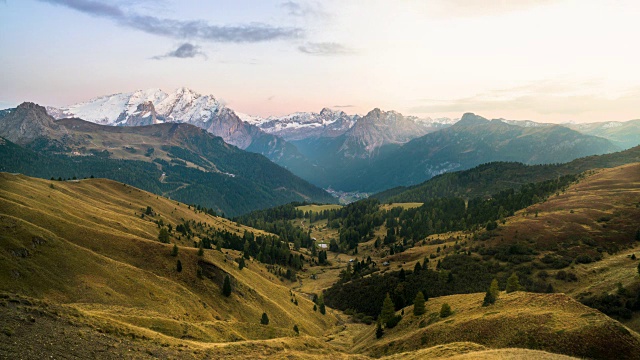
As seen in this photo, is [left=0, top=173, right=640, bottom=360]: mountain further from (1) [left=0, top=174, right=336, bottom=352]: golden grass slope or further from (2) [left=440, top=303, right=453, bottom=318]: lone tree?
(2) [left=440, top=303, right=453, bottom=318]: lone tree

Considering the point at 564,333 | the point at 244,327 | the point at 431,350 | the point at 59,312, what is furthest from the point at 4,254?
the point at 564,333

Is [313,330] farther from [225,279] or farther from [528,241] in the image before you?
[528,241]

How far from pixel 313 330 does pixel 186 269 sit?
45.0 m

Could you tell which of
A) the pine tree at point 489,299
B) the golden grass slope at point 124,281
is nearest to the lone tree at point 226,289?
the golden grass slope at point 124,281

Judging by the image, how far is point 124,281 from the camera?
73.1 meters

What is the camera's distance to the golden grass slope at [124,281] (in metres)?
58.6

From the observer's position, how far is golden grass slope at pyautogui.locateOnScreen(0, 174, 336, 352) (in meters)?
58.6

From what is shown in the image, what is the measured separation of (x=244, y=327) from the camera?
256 ft

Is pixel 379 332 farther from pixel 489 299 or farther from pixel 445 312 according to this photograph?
pixel 489 299

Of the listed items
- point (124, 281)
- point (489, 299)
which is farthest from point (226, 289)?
point (489, 299)

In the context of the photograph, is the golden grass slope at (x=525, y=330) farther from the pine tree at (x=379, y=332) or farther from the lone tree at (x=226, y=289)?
the lone tree at (x=226, y=289)

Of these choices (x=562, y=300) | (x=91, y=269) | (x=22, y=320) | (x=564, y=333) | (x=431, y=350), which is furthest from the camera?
(x=91, y=269)

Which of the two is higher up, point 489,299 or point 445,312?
point 489,299

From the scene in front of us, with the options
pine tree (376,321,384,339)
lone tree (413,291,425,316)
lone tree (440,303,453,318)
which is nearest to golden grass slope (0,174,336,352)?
pine tree (376,321,384,339)
